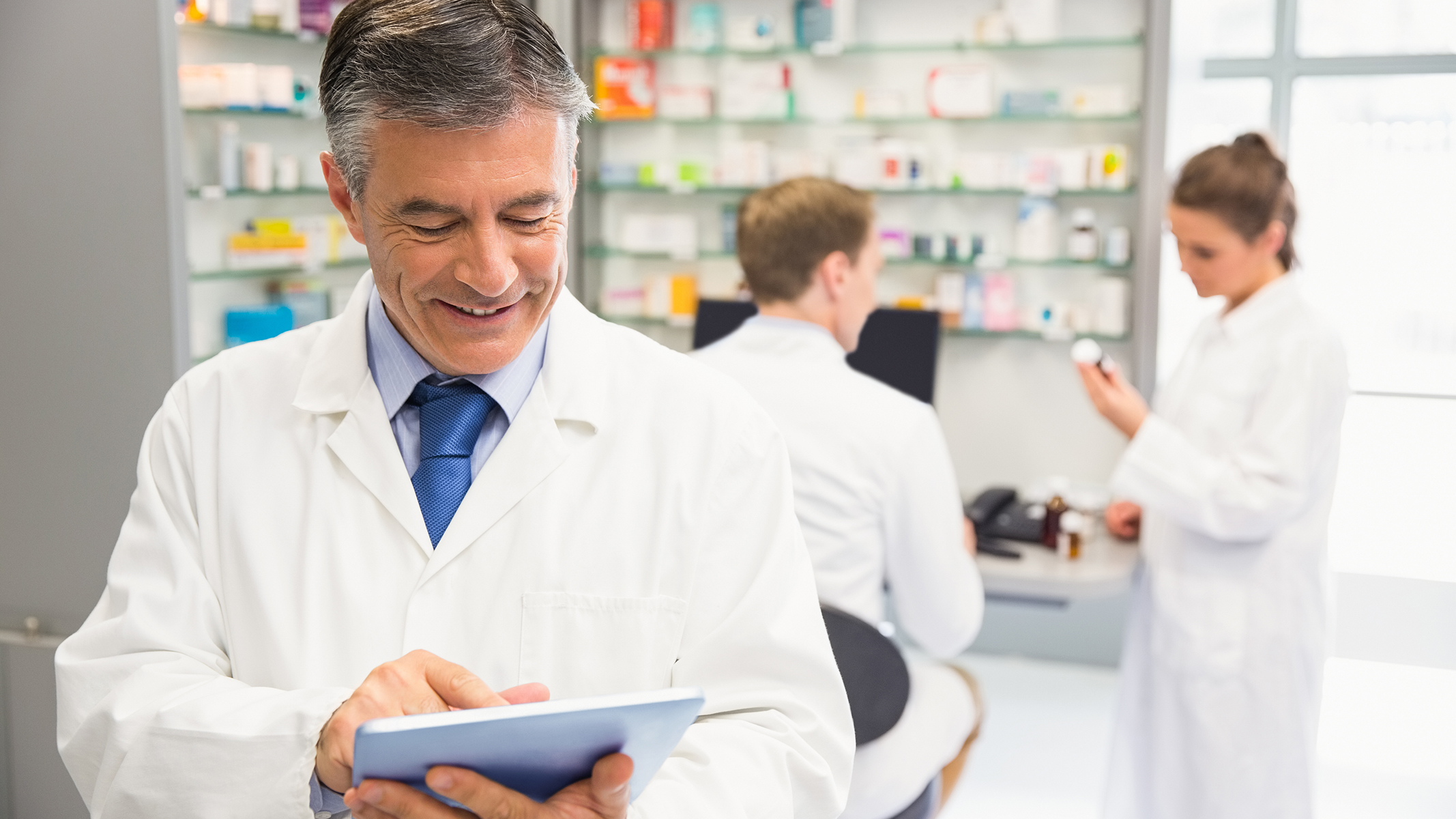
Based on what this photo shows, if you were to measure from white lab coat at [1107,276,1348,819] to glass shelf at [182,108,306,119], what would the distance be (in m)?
2.83

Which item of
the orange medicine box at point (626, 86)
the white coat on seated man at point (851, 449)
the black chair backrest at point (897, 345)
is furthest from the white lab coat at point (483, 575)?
the orange medicine box at point (626, 86)

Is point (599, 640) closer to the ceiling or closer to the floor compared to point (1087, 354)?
closer to the floor

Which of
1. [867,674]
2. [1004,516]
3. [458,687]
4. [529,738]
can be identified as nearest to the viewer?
[529,738]

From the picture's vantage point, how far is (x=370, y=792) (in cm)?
95

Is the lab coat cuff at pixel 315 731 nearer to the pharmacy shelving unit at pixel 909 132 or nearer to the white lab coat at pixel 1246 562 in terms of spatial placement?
the white lab coat at pixel 1246 562

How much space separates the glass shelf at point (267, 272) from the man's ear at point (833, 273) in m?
2.14

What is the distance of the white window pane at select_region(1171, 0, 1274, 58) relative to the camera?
4676 millimetres

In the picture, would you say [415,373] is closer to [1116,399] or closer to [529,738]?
[529,738]

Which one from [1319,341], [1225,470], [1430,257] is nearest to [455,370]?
[1225,470]

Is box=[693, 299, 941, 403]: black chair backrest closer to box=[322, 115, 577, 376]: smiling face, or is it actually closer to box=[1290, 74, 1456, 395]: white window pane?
box=[1290, 74, 1456, 395]: white window pane

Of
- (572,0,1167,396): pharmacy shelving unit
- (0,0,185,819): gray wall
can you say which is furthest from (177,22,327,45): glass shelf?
(0,0,185,819): gray wall

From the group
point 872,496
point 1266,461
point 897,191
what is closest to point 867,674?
point 872,496

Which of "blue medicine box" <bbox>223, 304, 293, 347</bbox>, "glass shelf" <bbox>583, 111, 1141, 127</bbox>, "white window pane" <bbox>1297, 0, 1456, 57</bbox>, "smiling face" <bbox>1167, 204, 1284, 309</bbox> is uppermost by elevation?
"white window pane" <bbox>1297, 0, 1456, 57</bbox>

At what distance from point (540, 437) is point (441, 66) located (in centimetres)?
39
